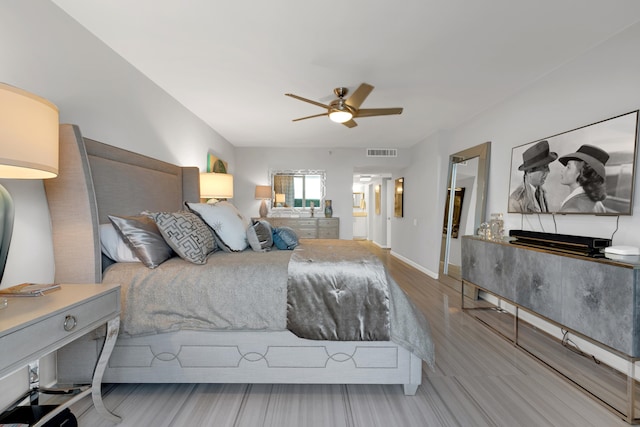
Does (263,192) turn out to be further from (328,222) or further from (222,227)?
(222,227)

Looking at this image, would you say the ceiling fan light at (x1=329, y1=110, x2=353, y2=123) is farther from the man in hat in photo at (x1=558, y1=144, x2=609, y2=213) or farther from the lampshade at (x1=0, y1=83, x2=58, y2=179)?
the lampshade at (x1=0, y1=83, x2=58, y2=179)

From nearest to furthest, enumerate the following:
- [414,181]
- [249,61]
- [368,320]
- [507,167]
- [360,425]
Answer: [360,425] < [368,320] < [249,61] < [507,167] < [414,181]

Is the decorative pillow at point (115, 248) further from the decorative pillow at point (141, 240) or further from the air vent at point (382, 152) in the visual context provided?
the air vent at point (382, 152)

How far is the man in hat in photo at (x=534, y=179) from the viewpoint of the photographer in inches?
107

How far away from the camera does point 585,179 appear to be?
234cm

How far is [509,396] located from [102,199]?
3.04m

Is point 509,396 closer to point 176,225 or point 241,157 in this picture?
point 176,225

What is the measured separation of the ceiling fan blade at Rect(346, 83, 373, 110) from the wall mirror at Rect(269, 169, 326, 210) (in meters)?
3.26

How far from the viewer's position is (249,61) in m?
2.50

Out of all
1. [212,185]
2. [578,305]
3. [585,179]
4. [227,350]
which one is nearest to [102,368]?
[227,350]

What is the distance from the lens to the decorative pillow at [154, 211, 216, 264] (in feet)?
6.11

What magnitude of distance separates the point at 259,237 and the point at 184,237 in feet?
1.97

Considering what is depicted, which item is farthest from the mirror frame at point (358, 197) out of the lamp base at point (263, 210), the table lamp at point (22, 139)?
the table lamp at point (22, 139)

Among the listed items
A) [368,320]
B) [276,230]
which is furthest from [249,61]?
[368,320]
